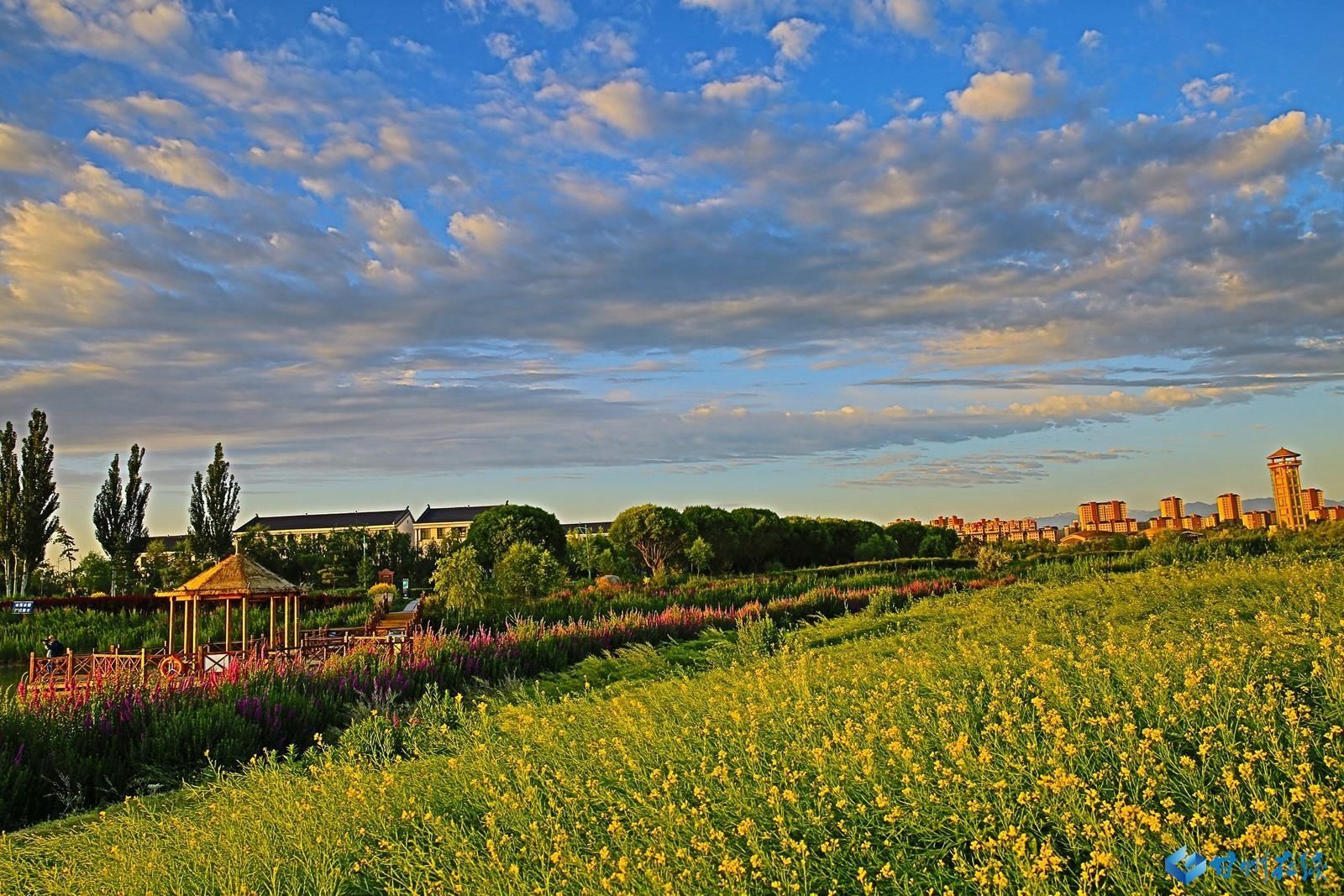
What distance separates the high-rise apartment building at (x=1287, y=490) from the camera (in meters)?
24.5

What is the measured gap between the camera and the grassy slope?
3.11 meters

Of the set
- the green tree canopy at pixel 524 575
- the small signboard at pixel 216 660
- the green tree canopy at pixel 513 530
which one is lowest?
the small signboard at pixel 216 660

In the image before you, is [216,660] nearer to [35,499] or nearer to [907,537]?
[35,499]

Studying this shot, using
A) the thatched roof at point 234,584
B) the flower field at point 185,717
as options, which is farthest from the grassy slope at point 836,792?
the thatched roof at point 234,584

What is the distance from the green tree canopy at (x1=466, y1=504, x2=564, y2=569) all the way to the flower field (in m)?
30.3

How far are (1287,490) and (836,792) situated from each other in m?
27.3

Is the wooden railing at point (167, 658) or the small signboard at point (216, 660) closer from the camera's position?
the wooden railing at point (167, 658)

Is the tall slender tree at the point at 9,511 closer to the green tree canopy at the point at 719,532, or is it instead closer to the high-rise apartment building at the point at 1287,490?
the green tree canopy at the point at 719,532

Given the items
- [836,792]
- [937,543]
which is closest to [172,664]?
[836,792]

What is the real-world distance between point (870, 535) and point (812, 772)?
52.4m

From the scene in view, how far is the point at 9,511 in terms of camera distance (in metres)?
38.3

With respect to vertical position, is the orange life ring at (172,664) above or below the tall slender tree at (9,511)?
below

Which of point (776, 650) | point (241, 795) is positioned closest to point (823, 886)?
point (241, 795)

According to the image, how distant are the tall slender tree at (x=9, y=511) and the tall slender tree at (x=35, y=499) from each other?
0.56 feet
